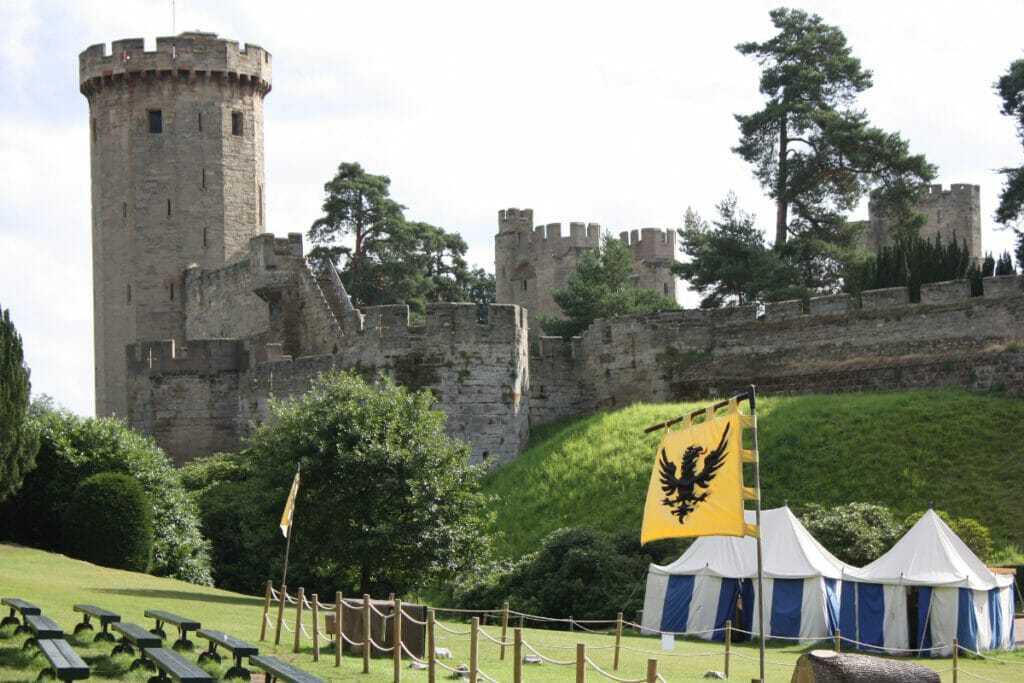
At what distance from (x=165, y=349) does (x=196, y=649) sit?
27427 millimetres

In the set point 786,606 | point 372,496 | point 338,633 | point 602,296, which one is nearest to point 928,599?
point 786,606

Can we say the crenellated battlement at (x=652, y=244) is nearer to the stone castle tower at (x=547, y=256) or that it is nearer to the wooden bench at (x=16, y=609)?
the stone castle tower at (x=547, y=256)

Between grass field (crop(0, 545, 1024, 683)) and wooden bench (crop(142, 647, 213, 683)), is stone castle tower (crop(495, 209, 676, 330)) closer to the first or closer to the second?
grass field (crop(0, 545, 1024, 683))

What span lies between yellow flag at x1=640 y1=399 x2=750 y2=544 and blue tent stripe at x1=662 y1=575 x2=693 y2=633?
33.9ft

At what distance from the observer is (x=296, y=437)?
34594 mm

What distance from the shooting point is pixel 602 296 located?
58938mm

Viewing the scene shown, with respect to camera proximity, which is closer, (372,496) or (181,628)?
Answer: (181,628)

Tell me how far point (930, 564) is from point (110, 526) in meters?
15.8

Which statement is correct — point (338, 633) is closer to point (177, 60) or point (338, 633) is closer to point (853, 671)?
point (853, 671)

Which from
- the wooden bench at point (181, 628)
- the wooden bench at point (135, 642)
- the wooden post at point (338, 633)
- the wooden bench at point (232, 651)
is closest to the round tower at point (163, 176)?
the wooden bench at point (181, 628)

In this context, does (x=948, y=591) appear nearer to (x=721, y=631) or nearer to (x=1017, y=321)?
(x=721, y=631)

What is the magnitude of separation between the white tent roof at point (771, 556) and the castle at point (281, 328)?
29.5ft

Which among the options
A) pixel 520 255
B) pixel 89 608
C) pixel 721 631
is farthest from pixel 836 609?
pixel 520 255

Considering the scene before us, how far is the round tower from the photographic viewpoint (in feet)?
195
